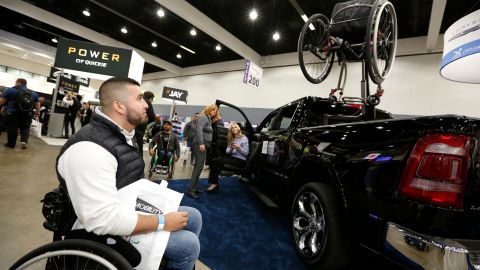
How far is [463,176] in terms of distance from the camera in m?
1.21

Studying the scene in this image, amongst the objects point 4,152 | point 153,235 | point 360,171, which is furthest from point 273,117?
point 4,152

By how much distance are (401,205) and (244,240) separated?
173 cm

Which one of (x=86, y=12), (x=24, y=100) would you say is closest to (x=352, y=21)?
(x=24, y=100)

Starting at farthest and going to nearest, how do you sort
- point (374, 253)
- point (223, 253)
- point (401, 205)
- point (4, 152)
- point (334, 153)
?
1. point (4, 152)
2. point (223, 253)
3. point (334, 153)
4. point (374, 253)
5. point (401, 205)

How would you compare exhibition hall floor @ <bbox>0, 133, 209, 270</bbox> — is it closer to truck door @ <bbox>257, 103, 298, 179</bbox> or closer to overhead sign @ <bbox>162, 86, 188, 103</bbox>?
truck door @ <bbox>257, 103, 298, 179</bbox>

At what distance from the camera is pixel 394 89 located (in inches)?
334

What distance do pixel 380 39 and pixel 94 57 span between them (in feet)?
23.3

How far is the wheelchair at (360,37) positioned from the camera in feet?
8.93

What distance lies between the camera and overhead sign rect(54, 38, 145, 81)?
723 centimetres

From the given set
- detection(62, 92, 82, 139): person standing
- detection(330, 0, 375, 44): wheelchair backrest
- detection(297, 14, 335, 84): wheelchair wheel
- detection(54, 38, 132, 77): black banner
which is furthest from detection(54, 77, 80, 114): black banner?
detection(330, 0, 375, 44): wheelchair backrest

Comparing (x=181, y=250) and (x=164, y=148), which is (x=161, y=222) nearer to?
(x=181, y=250)

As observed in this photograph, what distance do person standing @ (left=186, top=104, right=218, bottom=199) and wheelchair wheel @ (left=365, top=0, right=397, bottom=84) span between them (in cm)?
241

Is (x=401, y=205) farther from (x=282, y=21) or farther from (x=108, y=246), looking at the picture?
(x=282, y=21)

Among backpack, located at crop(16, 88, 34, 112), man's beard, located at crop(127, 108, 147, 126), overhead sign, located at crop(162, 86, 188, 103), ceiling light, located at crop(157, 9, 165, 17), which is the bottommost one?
backpack, located at crop(16, 88, 34, 112)
